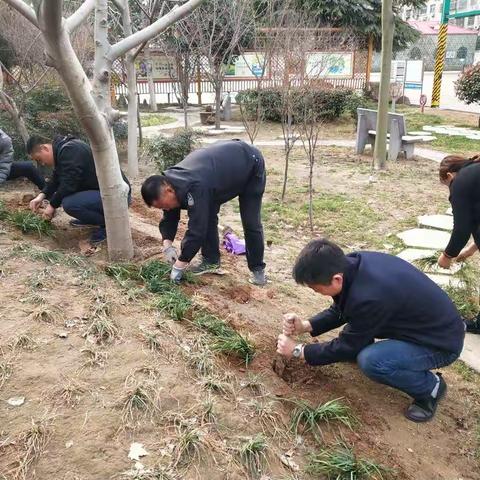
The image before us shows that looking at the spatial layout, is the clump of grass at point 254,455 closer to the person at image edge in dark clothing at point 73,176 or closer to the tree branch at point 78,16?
the person at image edge in dark clothing at point 73,176

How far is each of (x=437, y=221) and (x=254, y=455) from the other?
Result: 4420mm

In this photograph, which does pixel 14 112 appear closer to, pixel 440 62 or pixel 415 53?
pixel 440 62

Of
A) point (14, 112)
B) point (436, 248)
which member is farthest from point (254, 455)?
point (14, 112)

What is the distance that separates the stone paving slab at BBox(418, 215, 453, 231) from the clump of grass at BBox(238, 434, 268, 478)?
413cm

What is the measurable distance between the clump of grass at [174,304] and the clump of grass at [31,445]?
1159mm

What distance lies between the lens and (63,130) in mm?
7777

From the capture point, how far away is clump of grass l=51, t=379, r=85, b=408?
7.57 feet

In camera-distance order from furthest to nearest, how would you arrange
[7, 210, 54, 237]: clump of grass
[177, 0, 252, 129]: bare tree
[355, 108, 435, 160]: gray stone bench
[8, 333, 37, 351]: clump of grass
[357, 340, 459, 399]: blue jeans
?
1. [177, 0, 252, 129]: bare tree
2. [355, 108, 435, 160]: gray stone bench
3. [7, 210, 54, 237]: clump of grass
4. [8, 333, 37, 351]: clump of grass
5. [357, 340, 459, 399]: blue jeans

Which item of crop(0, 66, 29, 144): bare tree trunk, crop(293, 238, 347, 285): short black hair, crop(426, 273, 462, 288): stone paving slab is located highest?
crop(0, 66, 29, 144): bare tree trunk

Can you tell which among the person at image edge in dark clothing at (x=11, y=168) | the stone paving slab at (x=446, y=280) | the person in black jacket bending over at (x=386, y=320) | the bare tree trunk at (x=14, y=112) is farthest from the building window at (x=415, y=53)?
the person in black jacket bending over at (x=386, y=320)

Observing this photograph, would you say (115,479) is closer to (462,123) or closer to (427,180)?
(427,180)

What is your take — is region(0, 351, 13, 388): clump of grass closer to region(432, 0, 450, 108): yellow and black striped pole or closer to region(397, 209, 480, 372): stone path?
region(397, 209, 480, 372): stone path

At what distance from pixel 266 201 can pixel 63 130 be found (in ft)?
11.0

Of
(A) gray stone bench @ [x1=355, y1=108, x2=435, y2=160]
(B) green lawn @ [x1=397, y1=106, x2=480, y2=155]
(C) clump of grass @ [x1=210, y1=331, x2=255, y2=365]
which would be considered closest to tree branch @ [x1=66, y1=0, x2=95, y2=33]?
(C) clump of grass @ [x1=210, y1=331, x2=255, y2=365]
